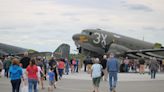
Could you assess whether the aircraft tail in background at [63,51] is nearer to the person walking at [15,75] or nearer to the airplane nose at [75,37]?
the airplane nose at [75,37]

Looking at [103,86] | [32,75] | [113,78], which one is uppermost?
[32,75]

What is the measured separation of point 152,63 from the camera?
3228cm

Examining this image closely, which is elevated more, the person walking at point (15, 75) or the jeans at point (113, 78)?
the person walking at point (15, 75)

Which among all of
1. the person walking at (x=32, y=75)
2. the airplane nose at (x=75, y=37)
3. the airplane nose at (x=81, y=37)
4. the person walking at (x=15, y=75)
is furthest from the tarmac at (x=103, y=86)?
the airplane nose at (x=75, y=37)

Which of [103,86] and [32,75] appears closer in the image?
[32,75]

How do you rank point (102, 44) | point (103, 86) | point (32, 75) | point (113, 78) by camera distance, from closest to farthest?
point (32, 75)
point (113, 78)
point (103, 86)
point (102, 44)

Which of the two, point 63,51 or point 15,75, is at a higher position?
point 15,75

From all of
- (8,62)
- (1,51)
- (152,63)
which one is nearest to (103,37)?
(152,63)

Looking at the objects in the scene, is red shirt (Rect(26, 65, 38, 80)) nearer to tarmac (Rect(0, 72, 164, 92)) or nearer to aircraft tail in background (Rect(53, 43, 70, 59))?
tarmac (Rect(0, 72, 164, 92))

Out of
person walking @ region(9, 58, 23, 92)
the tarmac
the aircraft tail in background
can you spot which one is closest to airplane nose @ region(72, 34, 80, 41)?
the aircraft tail in background

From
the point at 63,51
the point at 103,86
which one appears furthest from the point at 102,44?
the point at 103,86

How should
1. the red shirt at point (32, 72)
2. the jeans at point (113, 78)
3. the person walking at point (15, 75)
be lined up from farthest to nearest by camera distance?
the jeans at point (113, 78)
the red shirt at point (32, 72)
the person walking at point (15, 75)

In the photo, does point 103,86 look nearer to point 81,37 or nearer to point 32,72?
point 32,72

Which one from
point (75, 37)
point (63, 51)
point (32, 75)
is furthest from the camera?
point (63, 51)
